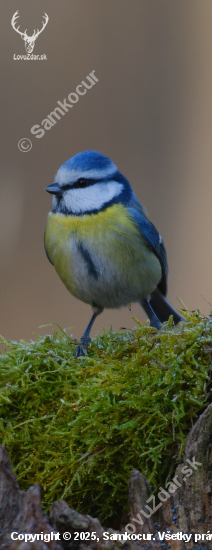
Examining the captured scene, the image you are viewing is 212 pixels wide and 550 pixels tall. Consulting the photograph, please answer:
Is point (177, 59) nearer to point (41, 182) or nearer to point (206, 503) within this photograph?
point (41, 182)

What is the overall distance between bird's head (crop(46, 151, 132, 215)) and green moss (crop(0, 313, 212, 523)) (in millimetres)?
585

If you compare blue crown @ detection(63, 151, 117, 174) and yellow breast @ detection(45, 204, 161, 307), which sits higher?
blue crown @ detection(63, 151, 117, 174)

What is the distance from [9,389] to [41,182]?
2072 millimetres

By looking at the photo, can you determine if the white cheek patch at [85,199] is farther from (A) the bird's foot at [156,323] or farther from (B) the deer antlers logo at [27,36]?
(B) the deer antlers logo at [27,36]

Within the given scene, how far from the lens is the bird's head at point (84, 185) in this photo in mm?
1587

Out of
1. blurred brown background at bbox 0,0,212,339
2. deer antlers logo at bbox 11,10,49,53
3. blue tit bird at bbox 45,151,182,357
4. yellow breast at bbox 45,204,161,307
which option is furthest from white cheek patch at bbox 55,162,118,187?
deer antlers logo at bbox 11,10,49,53

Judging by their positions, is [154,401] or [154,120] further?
[154,120]

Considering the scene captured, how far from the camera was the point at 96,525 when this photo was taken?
76 cm

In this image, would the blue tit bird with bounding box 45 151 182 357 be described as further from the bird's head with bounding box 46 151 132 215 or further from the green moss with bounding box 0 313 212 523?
the green moss with bounding box 0 313 212 523

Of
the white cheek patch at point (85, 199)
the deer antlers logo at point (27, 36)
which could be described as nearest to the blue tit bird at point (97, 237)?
the white cheek patch at point (85, 199)

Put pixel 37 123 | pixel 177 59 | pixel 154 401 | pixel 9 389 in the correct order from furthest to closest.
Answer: pixel 177 59 < pixel 37 123 < pixel 9 389 < pixel 154 401

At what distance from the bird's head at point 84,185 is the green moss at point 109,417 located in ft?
1.92

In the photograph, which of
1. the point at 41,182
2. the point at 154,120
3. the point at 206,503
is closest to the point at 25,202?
the point at 41,182

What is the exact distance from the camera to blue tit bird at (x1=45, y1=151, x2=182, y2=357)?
5.26ft
